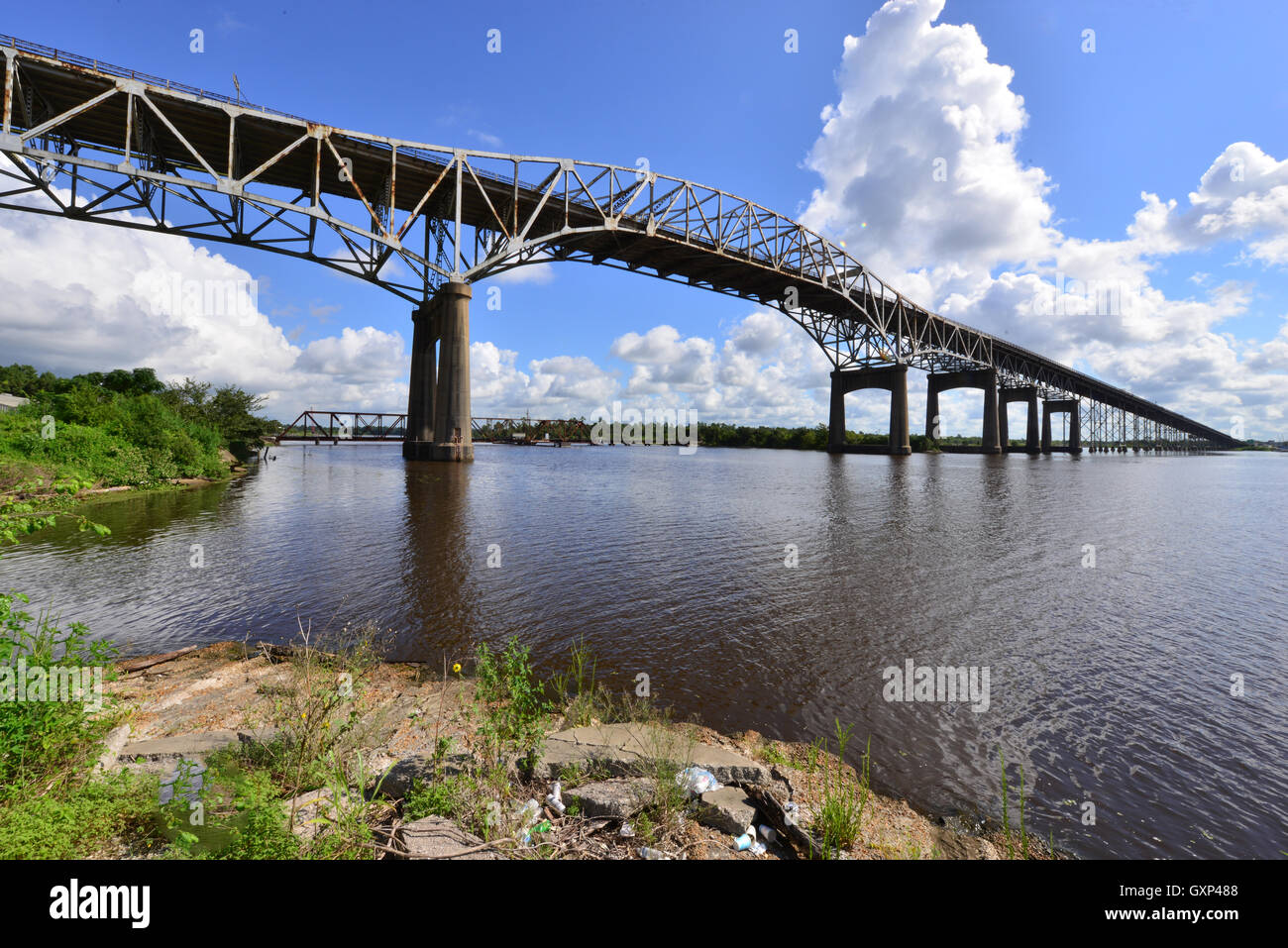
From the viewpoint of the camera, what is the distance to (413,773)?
4.16 m

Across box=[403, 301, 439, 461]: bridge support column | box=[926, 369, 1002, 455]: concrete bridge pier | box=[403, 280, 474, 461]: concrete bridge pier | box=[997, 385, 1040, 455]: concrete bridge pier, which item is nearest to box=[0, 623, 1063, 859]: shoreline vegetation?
box=[403, 280, 474, 461]: concrete bridge pier

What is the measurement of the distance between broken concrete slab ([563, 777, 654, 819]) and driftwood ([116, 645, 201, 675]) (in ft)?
21.1

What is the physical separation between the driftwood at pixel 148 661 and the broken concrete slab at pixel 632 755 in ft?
19.2

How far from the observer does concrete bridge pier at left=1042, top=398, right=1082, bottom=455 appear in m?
118

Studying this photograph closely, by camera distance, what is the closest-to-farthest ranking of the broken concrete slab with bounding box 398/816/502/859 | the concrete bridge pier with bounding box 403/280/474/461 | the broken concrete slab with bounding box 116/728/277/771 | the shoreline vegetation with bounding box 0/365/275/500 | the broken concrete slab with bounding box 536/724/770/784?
1. the broken concrete slab with bounding box 398/816/502/859
2. the broken concrete slab with bounding box 116/728/277/771
3. the broken concrete slab with bounding box 536/724/770/784
4. the shoreline vegetation with bounding box 0/365/275/500
5. the concrete bridge pier with bounding box 403/280/474/461

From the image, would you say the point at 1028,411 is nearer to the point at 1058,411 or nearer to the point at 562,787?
the point at 1058,411

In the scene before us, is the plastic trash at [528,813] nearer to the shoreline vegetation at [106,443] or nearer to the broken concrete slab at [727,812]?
the broken concrete slab at [727,812]

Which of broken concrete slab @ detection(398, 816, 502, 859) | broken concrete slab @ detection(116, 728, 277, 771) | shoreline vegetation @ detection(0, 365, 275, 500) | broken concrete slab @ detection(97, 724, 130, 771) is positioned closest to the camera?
broken concrete slab @ detection(398, 816, 502, 859)

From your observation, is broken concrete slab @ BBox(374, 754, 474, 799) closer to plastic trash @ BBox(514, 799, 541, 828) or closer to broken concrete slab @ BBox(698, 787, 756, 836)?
plastic trash @ BBox(514, 799, 541, 828)

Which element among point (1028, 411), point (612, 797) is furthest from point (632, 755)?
point (1028, 411)

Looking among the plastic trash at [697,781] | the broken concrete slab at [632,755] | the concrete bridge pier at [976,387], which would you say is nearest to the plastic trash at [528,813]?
the broken concrete slab at [632,755]

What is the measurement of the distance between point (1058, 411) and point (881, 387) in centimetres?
7079

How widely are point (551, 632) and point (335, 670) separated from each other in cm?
318

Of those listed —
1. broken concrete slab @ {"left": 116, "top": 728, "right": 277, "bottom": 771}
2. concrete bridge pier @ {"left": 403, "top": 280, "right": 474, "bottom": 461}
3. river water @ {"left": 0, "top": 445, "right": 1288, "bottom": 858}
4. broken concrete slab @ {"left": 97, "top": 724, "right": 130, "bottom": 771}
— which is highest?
concrete bridge pier @ {"left": 403, "top": 280, "right": 474, "bottom": 461}
